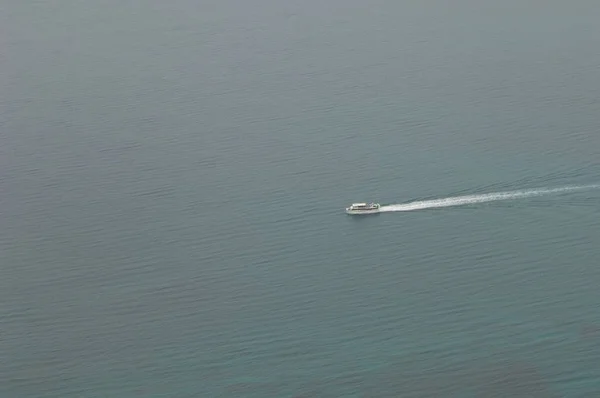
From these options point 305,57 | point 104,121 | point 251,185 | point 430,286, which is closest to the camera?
point 430,286

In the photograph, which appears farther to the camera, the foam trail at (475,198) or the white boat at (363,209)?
the foam trail at (475,198)

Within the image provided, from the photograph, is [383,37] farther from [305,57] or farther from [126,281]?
[126,281]

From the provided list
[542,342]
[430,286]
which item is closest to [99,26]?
[430,286]

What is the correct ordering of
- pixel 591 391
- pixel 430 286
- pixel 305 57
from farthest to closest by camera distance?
pixel 305 57 → pixel 430 286 → pixel 591 391

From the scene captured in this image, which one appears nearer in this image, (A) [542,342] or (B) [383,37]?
(A) [542,342]

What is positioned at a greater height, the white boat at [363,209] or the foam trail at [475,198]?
the white boat at [363,209]

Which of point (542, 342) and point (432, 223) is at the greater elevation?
point (432, 223)

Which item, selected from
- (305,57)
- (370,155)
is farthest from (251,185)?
(305,57)

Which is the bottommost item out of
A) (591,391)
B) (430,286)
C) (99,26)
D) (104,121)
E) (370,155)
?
(591,391)
